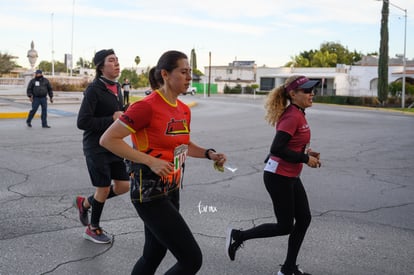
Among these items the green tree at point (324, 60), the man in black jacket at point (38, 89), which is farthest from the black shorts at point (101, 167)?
the green tree at point (324, 60)

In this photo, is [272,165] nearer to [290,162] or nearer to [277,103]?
[290,162]

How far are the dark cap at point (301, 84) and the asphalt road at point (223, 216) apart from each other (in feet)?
5.31

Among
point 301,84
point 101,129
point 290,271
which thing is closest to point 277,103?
point 301,84

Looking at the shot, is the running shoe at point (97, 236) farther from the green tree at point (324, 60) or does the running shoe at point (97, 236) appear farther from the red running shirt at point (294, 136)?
the green tree at point (324, 60)

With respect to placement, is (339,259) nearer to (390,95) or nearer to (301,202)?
(301,202)

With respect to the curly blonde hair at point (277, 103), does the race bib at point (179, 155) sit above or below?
below

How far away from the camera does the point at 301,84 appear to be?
412 centimetres

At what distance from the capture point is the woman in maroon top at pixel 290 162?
13.0 ft

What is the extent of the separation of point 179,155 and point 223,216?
2.70m

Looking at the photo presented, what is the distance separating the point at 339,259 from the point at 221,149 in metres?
7.14

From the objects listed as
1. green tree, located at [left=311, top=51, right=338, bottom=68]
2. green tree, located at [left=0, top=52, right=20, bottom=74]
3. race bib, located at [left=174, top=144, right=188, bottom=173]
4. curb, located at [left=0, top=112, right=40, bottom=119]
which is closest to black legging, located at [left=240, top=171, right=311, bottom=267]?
race bib, located at [left=174, top=144, right=188, bottom=173]

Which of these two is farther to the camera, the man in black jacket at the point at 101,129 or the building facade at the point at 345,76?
the building facade at the point at 345,76

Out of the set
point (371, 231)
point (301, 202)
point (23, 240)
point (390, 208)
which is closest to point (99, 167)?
point (23, 240)

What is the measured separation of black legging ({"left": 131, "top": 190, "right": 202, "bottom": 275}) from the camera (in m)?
2.94
